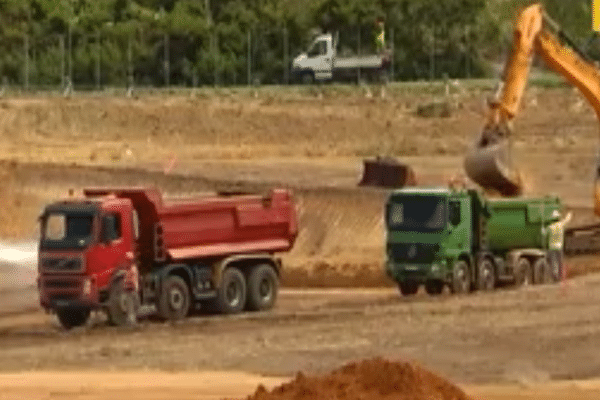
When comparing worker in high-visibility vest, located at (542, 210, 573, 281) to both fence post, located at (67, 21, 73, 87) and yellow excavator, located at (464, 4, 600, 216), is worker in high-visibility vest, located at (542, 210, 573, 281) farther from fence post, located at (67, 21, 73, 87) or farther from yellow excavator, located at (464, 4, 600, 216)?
fence post, located at (67, 21, 73, 87)

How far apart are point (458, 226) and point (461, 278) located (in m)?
1.22

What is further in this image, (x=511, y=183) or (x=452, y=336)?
(x=511, y=183)

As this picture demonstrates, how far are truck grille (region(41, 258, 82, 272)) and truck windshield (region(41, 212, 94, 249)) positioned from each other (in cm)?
24

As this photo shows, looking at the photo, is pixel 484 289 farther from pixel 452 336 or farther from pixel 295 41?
pixel 295 41

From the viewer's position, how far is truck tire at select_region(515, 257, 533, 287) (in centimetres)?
4797

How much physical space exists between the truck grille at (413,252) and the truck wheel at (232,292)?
11.2 feet

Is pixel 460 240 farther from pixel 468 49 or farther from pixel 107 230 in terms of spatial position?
pixel 468 49

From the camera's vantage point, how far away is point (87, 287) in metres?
41.1

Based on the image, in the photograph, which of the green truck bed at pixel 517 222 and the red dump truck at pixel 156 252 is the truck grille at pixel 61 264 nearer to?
the red dump truck at pixel 156 252

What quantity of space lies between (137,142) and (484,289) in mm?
42438

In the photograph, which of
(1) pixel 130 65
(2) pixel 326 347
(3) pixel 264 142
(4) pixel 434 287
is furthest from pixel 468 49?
(2) pixel 326 347

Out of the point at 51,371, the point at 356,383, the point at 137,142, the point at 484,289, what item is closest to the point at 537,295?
the point at 484,289

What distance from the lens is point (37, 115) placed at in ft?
292

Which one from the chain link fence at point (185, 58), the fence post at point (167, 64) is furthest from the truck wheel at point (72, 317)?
the fence post at point (167, 64)
